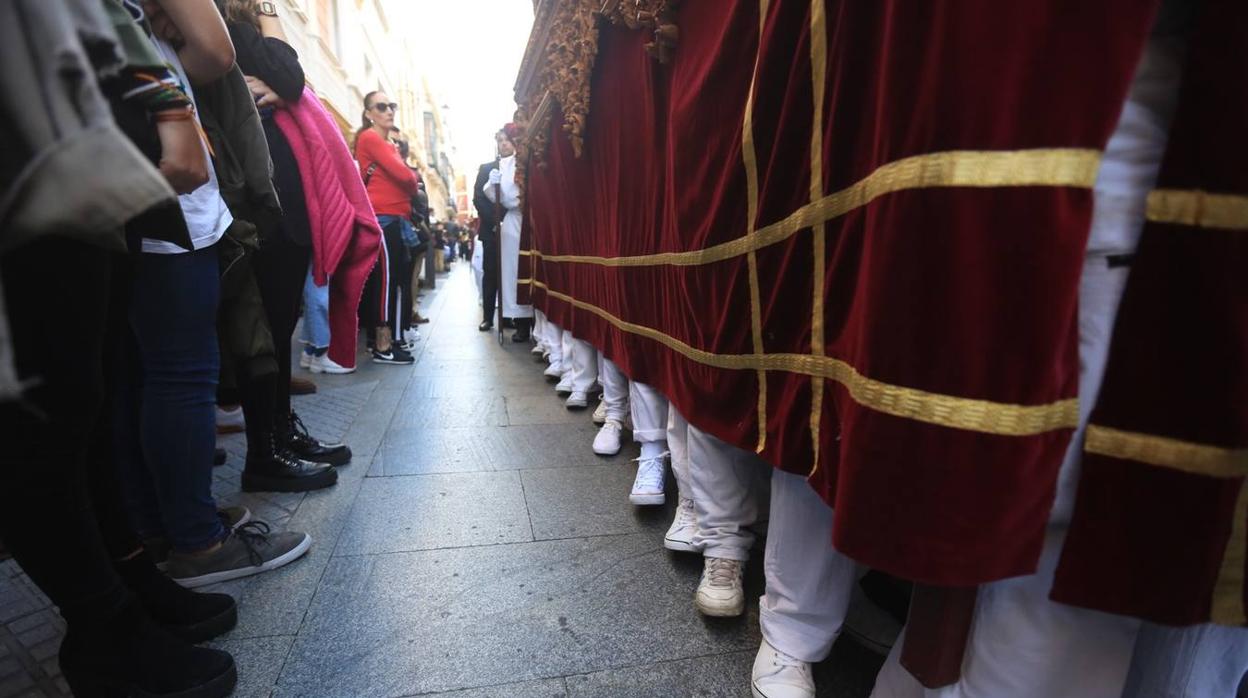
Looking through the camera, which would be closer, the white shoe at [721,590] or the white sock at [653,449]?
the white shoe at [721,590]

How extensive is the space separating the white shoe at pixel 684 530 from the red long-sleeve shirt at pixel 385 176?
11.2ft

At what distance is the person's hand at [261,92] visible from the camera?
198 centimetres

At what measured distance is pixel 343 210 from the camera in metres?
2.18

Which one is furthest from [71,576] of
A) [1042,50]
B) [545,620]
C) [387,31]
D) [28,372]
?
[387,31]

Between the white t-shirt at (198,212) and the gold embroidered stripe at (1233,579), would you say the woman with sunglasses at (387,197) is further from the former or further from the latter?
the gold embroidered stripe at (1233,579)

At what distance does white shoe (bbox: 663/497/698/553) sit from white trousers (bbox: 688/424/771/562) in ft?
0.27

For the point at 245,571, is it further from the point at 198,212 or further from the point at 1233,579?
the point at 1233,579

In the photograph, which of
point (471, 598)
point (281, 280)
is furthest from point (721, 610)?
point (281, 280)

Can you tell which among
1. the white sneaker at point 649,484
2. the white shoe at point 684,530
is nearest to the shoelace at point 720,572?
the white shoe at point 684,530

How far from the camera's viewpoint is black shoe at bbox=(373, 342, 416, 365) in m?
4.70

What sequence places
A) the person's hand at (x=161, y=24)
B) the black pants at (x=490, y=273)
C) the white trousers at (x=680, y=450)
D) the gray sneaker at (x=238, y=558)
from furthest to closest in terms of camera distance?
the black pants at (x=490, y=273) → the white trousers at (x=680, y=450) → the gray sneaker at (x=238, y=558) → the person's hand at (x=161, y=24)

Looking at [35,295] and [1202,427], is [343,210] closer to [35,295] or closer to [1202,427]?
[35,295]

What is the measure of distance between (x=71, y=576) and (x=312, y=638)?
521 millimetres

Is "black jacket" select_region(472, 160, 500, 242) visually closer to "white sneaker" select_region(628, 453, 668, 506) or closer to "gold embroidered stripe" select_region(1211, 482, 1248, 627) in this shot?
"white sneaker" select_region(628, 453, 668, 506)
